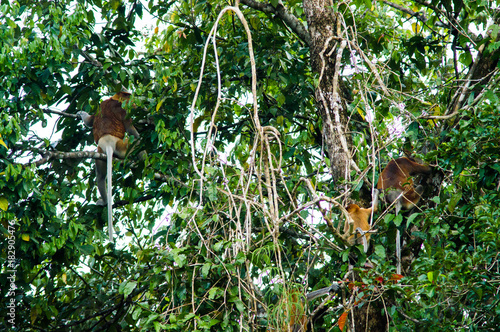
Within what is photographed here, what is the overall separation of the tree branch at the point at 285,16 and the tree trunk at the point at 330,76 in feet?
0.79

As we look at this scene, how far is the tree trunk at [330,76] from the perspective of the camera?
9.80 ft

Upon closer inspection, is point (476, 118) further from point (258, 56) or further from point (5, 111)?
point (5, 111)

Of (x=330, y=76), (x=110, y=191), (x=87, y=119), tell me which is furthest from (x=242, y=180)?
(x=87, y=119)

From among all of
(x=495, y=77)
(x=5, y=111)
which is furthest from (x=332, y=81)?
(x=5, y=111)

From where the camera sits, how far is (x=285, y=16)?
362cm

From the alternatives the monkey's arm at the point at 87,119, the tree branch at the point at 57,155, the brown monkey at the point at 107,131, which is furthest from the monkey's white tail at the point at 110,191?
the monkey's arm at the point at 87,119

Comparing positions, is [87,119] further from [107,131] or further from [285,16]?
[285,16]

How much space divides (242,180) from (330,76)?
1074mm

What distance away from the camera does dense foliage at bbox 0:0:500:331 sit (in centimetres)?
231

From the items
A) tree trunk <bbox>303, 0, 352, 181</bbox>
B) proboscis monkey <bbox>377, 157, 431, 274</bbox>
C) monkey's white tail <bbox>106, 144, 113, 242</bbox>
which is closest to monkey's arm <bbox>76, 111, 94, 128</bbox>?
monkey's white tail <bbox>106, 144, 113, 242</bbox>

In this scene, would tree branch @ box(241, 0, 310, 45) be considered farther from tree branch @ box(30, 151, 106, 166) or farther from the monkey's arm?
the monkey's arm

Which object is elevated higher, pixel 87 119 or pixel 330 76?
pixel 87 119

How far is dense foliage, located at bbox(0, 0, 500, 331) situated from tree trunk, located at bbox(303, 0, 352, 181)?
0.37ft

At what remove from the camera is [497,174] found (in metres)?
2.30
